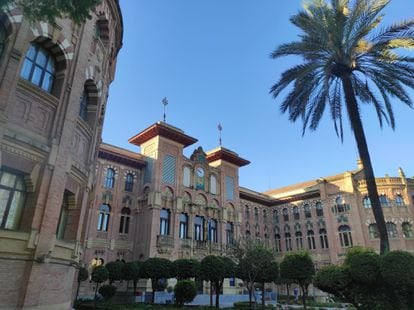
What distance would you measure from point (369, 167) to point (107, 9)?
46.5ft

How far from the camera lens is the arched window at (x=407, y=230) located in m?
39.3

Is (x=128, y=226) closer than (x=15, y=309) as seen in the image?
No

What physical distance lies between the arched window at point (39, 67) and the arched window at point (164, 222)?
22.4m

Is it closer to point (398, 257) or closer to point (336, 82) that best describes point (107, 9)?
point (336, 82)

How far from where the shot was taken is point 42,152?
10.4 meters

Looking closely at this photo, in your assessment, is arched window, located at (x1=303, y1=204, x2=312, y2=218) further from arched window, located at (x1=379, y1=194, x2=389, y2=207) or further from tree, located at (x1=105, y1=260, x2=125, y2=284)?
tree, located at (x1=105, y1=260, x2=125, y2=284)

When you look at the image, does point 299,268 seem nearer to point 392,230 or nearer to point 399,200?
point 392,230

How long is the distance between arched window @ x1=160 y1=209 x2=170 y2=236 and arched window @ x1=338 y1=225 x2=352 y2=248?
80.3 feet

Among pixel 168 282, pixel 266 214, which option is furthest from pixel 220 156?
pixel 168 282

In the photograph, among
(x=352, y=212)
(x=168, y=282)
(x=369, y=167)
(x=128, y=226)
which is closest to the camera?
(x=369, y=167)

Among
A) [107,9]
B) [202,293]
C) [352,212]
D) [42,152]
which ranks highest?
[107,9]

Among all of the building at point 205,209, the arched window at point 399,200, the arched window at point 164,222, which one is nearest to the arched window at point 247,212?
the building at point 205,209

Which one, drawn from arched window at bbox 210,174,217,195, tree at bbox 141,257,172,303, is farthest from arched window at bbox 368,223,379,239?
tree at bbox 141,257,172,303

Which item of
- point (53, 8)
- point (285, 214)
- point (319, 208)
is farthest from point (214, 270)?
point (285, 214)
